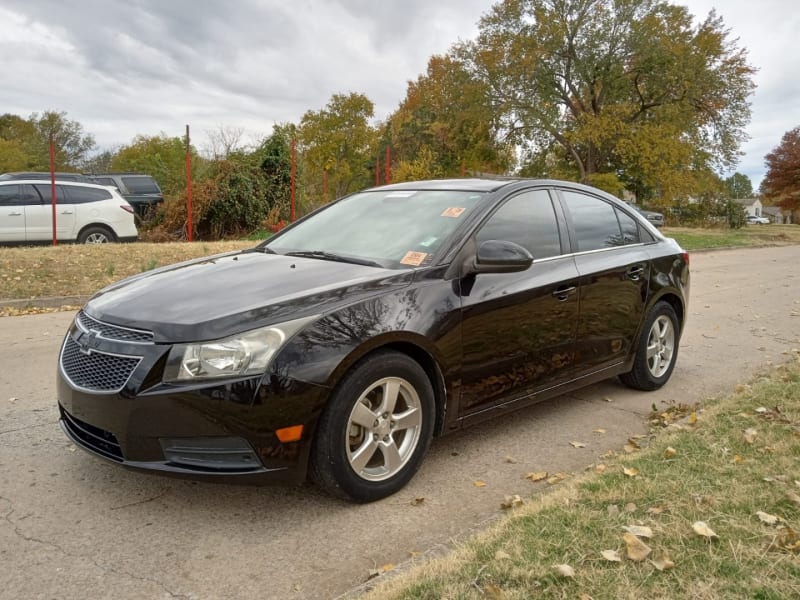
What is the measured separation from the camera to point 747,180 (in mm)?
147250

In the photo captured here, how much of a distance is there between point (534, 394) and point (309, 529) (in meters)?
1.73

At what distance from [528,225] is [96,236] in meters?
12.2

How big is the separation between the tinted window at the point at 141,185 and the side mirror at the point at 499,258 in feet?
54.4

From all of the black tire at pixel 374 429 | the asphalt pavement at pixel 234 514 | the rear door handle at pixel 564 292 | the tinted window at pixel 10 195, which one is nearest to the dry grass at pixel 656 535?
the asphalt pavement at pixel 234 514

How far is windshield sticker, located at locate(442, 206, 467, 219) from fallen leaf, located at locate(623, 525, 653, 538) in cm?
195

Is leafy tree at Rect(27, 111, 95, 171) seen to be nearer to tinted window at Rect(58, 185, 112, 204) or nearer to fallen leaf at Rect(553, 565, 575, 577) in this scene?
tinted window at Rect(58, 185, 112, 204)

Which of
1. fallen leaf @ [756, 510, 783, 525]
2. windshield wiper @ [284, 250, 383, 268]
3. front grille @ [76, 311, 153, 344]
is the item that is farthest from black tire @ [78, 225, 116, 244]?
fallen leaf @ [756, 510, 783, 525]

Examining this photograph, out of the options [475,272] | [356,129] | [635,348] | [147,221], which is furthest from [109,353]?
[356,129]

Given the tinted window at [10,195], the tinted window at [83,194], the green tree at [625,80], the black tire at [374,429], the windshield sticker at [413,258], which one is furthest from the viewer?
the green tree at [625,80]

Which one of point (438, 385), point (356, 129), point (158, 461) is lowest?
point (158, 461)

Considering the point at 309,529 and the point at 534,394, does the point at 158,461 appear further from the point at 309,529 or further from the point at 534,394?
the point at 534,394

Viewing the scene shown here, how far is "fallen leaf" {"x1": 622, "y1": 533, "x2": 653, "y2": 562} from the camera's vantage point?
2486 mm

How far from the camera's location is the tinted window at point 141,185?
60.3 ft

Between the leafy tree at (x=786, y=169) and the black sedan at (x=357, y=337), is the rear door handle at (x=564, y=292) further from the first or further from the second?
the leafy tree at (x=786, y=169)
